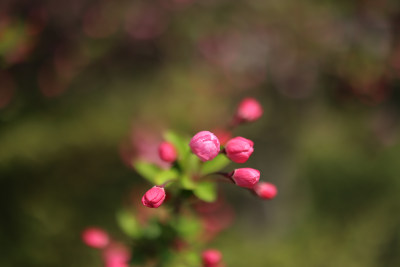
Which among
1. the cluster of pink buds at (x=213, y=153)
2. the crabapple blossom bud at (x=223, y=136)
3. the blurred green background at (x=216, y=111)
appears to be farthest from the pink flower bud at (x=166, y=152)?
A: the blurred green background at (x=216, y=111)

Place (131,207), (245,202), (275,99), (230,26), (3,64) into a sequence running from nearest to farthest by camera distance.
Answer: (3,64) → (131,207) → (230,26) → (275,99) → (245,202)

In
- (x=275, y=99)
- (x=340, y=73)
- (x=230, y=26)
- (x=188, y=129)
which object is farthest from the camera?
(x=275, y=99)

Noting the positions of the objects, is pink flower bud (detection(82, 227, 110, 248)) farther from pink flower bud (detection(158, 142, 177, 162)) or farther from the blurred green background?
the blurred green background

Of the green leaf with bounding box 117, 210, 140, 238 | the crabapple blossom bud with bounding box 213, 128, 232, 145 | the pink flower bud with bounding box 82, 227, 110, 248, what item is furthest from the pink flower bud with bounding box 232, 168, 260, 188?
the pink flower bud with bounding box 82, 227, 110, 248

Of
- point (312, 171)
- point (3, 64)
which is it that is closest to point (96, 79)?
point (3, 64)

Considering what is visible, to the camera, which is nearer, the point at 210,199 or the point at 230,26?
the point at 210,199

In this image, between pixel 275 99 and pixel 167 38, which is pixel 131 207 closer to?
pixel 167 38

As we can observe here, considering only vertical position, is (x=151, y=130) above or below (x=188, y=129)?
below

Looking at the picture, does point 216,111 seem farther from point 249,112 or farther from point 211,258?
point 211,258
